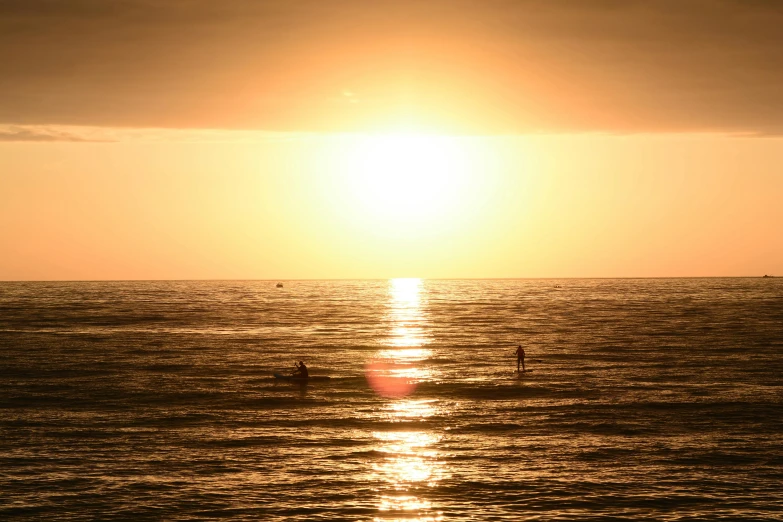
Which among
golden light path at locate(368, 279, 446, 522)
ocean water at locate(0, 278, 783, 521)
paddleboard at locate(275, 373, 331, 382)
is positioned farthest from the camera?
paddleboard at locate(275, 373, 331, 382)

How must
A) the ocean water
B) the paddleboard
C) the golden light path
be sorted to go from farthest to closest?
the paddleboard → the ocean water → the golden light path

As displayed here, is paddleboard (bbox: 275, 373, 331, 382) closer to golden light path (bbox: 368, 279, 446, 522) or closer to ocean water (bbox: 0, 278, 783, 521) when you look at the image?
ocean water (bbox: 0, 278, 783, 521)

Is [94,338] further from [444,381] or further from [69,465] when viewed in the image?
[69,465]

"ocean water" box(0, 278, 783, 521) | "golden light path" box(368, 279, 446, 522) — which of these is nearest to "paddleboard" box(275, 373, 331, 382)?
"ocean water" box(0, 278, 783, 521)

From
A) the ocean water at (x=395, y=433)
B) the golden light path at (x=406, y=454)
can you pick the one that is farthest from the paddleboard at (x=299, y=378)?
the golden light path at (x=406, y=454)

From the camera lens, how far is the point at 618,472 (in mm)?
41219

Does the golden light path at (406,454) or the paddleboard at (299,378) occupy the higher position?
the paddleboard at (299,378)

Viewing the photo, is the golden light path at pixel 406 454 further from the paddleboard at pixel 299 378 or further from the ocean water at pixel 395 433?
the paddleboard at pixel 299 378

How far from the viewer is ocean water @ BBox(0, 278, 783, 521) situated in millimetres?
36656

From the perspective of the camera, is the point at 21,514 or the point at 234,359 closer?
the point at 21,514

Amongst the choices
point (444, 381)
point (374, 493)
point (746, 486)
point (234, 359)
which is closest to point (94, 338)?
point (234, 359)

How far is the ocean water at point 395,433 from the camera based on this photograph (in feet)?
120

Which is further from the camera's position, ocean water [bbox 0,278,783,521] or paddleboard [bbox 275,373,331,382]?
paddleboard [bbox 275,373,331,382]

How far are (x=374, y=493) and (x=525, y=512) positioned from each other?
262 inches
